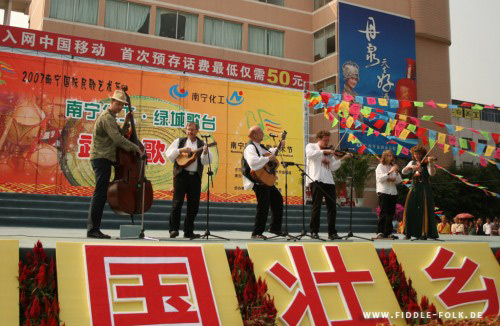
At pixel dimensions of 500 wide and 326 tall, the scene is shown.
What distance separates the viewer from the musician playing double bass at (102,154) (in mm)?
5312

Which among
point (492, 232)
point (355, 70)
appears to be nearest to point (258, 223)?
point (492, 232)

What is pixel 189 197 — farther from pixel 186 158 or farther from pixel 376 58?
pixel 376 58

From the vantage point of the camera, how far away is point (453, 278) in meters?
4.62

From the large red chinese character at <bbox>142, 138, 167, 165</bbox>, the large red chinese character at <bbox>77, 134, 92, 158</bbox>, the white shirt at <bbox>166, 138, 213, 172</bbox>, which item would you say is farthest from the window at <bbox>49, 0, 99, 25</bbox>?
the white shirt at <bbox>166, 138, 213, 172</bbox>

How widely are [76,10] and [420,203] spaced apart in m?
17.3

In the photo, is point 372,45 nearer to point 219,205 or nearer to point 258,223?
point 219,205

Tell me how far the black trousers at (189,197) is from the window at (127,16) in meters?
16.1

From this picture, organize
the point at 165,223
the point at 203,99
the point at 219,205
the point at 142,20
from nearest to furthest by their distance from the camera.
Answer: the point at 165,223 < the point at 219,205 < the point at 203,99 < the point at 142,20

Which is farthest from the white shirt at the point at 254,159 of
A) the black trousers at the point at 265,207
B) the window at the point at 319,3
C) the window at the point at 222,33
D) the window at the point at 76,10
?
the window at the point at 319,3

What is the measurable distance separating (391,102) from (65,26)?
14.6 meters

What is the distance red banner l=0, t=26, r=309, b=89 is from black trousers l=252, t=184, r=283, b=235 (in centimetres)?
716

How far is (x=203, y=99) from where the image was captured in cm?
1299

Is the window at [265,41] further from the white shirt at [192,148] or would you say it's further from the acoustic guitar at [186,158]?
the acoustic guitar at [186,158]

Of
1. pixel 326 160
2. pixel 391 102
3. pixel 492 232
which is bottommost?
pixel 492 232
